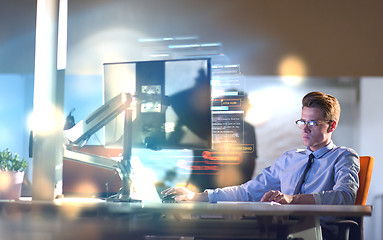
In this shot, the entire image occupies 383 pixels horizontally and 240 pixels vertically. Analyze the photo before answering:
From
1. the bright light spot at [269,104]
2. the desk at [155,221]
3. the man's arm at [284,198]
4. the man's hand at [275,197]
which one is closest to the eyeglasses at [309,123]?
the man's arm at [284,198]

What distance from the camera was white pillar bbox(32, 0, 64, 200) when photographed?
1.45 m

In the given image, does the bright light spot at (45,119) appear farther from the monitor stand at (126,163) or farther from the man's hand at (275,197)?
the man's hand at (275,197)

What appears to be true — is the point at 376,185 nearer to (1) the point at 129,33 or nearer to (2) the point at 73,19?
(1) the point at 129,33

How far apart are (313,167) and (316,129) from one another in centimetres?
22

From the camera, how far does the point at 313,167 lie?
219 cm

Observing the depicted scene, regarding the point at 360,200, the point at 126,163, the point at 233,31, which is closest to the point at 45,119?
the point at 126,163

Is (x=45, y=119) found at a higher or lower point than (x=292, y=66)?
lower

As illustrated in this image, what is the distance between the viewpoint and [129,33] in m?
4.00

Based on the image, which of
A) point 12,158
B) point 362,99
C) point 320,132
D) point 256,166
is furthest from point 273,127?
point 12,158

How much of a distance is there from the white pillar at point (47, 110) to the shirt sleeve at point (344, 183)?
1.13m

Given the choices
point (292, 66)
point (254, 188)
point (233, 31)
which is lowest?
point (254, 188)

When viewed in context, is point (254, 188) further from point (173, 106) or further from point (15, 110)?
point (15, 110)

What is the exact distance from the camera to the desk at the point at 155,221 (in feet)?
3.71

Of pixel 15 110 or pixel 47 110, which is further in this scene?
pixel 15 110
